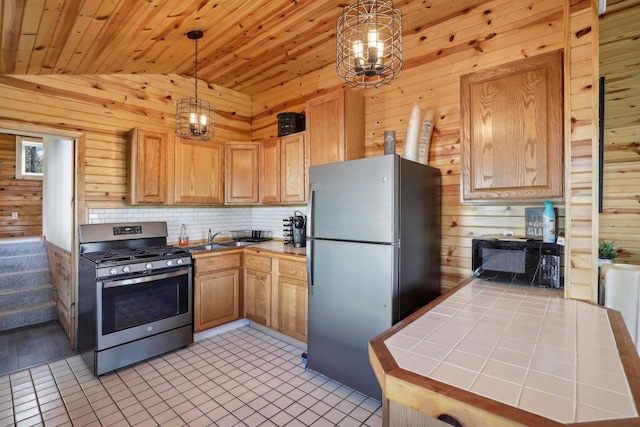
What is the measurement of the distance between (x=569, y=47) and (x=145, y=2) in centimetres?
247

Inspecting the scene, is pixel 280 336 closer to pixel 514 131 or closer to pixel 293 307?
pixel 293 307

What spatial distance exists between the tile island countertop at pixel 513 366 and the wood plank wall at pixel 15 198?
669 centimetres

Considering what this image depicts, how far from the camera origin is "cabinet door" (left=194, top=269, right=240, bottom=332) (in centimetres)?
321

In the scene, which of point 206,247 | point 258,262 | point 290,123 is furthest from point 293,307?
point 290,123

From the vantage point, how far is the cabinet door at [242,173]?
12.6 feet

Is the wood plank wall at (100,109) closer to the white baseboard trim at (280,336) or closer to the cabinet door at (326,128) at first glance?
the cabinet door at (326,128)

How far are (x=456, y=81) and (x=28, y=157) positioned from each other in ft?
21.6

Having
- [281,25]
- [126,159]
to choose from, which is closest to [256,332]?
[126,159]

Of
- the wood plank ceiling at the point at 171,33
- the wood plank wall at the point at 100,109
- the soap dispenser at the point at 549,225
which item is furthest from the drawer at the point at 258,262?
the soap dispenser at the point at 549,225

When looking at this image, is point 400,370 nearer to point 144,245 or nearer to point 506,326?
point 506,326

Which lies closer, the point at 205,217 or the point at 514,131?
the point at 514,131

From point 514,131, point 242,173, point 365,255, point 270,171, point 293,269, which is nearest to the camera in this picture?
point 514,131

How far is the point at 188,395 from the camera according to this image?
2.29 m

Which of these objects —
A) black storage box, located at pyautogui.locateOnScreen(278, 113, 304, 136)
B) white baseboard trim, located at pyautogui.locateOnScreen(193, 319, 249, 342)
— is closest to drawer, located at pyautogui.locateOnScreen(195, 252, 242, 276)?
white baseboard trim, located at pyautogui.locateOnScreen(193, 319, 249, 342)
